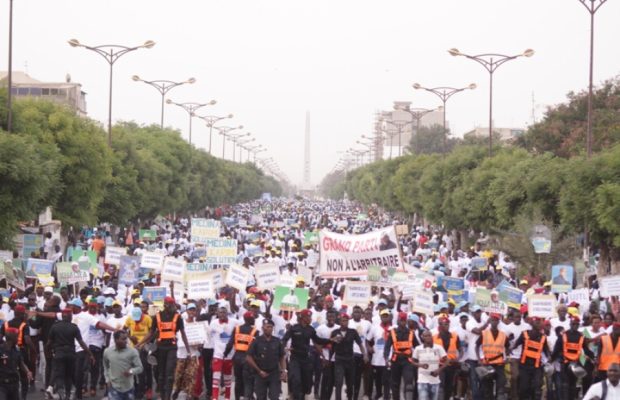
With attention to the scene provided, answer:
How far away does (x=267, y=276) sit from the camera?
1978 centimetres

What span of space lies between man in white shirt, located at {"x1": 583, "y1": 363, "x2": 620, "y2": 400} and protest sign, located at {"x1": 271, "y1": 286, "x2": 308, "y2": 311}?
6.97 m

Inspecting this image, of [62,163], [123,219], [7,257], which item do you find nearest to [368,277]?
[7,257]

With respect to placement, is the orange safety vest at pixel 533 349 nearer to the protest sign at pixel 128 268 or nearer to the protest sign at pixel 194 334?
the protest sign at pixel 194 334

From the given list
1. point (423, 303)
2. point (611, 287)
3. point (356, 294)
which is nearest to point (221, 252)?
point (356, 294)

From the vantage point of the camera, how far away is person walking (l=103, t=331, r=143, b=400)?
13.2m

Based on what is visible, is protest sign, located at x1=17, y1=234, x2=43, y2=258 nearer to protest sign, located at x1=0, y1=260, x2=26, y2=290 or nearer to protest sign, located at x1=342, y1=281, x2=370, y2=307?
protest sign, located at x1=0, y1=260, x2=26, y2=290

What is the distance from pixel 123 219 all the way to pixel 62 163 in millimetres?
12440

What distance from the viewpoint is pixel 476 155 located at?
52375 mm

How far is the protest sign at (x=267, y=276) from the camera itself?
64.4ft

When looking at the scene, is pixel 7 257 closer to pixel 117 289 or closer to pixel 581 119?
pixel 117 289

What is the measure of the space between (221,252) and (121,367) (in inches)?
447

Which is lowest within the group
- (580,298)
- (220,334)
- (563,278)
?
(220,334)

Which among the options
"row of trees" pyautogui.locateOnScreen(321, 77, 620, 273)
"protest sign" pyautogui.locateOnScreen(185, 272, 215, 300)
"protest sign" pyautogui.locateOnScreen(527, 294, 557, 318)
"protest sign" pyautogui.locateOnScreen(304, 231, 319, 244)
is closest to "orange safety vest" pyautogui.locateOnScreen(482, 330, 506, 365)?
"protest sign" pyautogui.locateOnScreen(527, 294, 557, 318)

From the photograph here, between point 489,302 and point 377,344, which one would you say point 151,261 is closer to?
point 489,302
